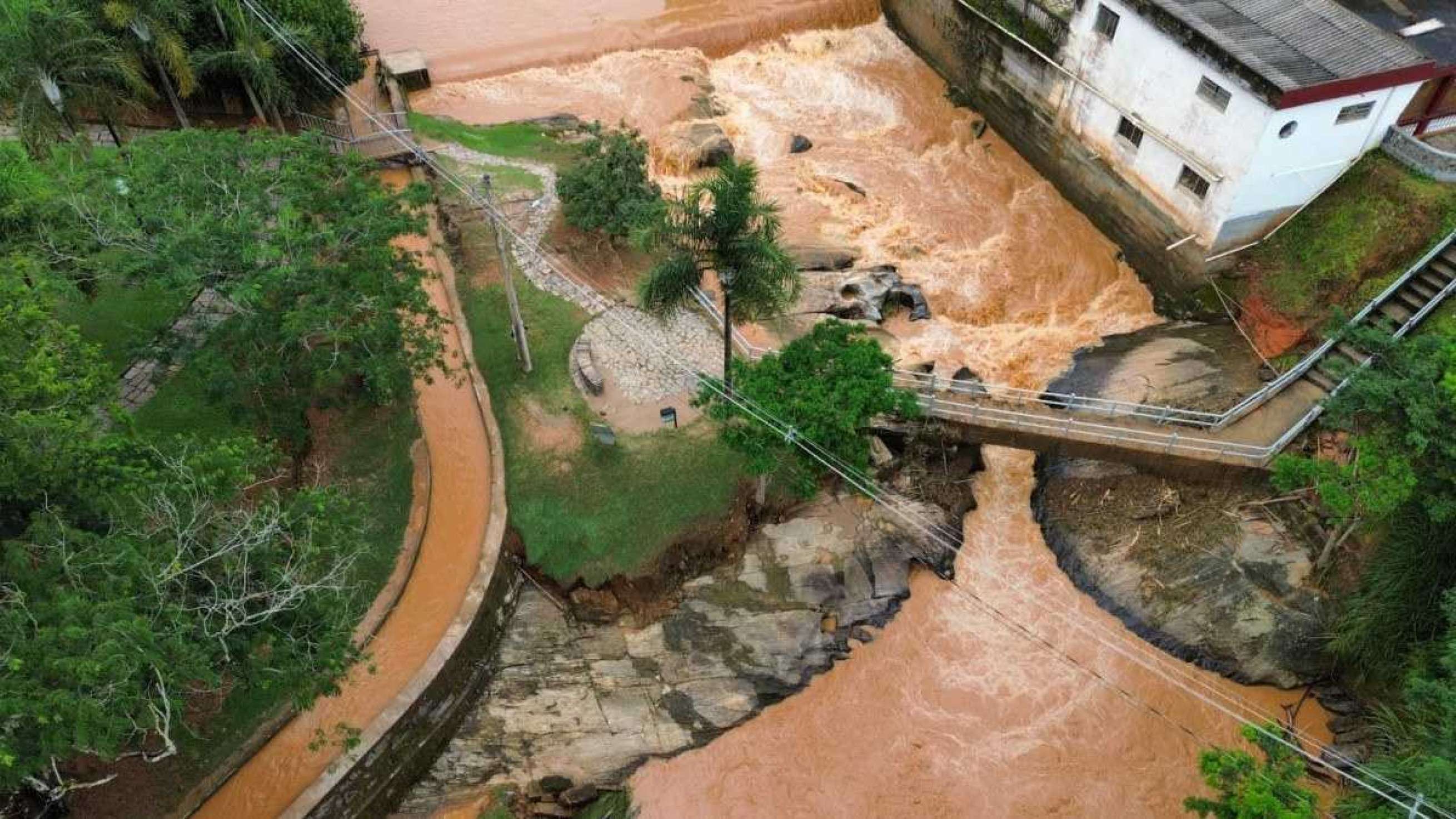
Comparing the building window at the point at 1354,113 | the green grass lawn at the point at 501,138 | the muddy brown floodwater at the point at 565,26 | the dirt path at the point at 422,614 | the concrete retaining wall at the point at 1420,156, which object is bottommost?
the dirt path at the point at 422,614

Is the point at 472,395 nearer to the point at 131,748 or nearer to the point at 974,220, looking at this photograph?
the point at 131,748

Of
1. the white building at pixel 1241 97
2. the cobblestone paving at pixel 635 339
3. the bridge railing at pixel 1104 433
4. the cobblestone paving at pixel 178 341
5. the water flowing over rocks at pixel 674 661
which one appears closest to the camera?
the cobblestone paving at pixel 178 341

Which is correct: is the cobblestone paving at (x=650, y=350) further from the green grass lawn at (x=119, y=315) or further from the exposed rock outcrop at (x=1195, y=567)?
the green grass lawn at (x=119, y=315)

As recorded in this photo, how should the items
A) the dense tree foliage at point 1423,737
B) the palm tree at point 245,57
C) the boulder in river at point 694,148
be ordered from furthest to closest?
the boulder in river at point 694,148 → the palm tree at point 245,57 → the dense tree foliage at point 1423,737

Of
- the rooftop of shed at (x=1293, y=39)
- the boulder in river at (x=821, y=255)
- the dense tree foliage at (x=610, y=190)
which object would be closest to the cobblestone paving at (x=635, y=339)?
the dense tree foliage at (x=610, y=190)

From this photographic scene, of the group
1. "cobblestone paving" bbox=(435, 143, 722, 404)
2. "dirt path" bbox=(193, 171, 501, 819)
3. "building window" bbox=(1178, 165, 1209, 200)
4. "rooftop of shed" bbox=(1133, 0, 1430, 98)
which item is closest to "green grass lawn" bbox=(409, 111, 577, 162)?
"cobblestone paving" bbox=(435, 143, 722, 404)

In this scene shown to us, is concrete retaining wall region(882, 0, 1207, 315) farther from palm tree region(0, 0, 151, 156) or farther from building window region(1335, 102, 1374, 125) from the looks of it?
palm tree region(0, 0, 151, 156)

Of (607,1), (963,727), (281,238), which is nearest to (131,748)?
(281,238)
